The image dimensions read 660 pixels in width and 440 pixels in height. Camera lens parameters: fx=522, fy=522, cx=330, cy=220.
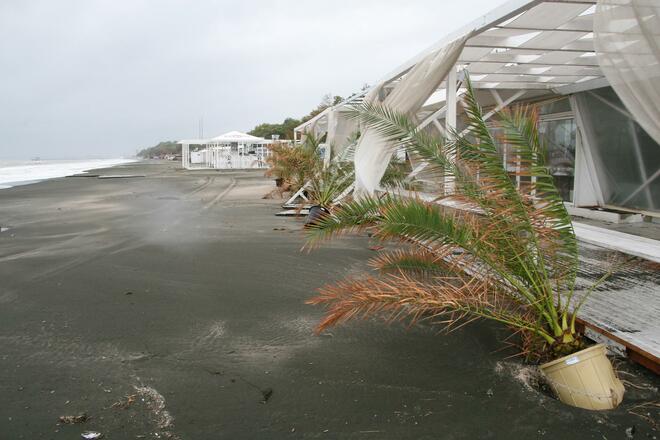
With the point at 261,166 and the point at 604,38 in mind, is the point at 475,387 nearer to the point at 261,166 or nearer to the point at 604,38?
the point at 604,38

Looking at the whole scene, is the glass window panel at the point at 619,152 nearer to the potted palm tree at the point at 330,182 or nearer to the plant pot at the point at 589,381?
the potted palm tree at the point at 330,182

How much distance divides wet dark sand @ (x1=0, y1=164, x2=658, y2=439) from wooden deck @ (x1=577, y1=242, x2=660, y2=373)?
0.21 meters

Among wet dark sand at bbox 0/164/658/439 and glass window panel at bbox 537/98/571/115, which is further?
glass window panel at bbox 537/98/571/115

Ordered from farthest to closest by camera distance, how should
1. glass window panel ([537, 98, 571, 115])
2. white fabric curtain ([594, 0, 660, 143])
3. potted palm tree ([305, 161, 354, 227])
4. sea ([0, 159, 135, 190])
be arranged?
sea ([0, 159, 135, 190]) < potted palm tree ([305, 161, 354, 227]) < glass window panel ([537, 98, 571, 115]) < white fabric curtain ([594, 0, 660, 143])

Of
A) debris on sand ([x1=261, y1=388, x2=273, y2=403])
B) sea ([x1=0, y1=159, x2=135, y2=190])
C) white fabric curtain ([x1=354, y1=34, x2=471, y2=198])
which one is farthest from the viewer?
sea ([x1=0, y1=159, x2=135, y2=190])

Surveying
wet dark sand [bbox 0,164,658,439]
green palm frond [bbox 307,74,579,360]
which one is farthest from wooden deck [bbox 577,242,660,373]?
green palm frond [bbox 307,74,579,360]

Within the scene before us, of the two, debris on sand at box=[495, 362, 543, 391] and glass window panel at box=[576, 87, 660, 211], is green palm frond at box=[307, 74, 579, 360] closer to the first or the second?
debris on sand at box=[495, 362, 543, 391]

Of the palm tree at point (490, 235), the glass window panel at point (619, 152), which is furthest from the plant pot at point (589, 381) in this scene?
the glass window panel at point (619, 152)

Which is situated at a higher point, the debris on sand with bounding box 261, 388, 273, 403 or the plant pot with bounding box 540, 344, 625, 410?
the plant pot with bounding box 540, 344, 625, 410

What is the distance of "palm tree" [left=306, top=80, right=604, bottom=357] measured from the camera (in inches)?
134

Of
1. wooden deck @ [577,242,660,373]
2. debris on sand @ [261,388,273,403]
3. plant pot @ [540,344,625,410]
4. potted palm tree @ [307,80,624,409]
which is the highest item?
potted palm tree @ [307,80,624,409]

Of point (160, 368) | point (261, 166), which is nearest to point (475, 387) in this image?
point (160, 368)

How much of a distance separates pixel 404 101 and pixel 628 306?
390 centimetres

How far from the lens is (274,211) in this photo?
506 inches
